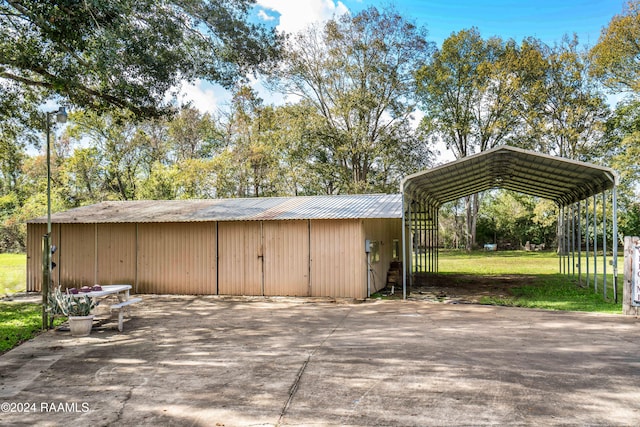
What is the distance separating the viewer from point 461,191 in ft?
57.2

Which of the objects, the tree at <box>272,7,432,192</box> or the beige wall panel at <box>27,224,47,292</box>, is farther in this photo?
the tree at <box>272,7,432,192</box>

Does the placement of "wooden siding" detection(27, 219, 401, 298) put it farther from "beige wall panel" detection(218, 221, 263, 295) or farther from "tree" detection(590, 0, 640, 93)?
"tree" detection(590, 0, 640, 93)

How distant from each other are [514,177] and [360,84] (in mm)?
15278

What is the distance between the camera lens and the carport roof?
10.8 meters

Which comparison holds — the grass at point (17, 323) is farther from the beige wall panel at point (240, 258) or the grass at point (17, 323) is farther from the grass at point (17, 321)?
the beige wall panel at point (240, 258)

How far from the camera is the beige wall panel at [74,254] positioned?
44.6ft

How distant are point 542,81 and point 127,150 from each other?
25.7 meters

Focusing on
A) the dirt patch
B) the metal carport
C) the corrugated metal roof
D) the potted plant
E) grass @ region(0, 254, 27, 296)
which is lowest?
the dirt patch

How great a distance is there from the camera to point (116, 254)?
13414 mm

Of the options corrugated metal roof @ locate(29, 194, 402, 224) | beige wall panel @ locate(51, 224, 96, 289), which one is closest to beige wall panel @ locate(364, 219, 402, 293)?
corrugated metal roof @ locate(29, 194, 402, 224)

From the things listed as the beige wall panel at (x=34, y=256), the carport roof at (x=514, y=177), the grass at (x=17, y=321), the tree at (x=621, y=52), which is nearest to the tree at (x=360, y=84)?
the tree at (x=621, y=52)

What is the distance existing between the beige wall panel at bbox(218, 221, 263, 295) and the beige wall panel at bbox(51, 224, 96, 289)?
398 centimetres

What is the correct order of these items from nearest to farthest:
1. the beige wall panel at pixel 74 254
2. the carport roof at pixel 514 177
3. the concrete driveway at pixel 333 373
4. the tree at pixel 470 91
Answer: the concrete driveway at pixel 333 373 → the carport roof at pixel 514 177 → the beige wall panel at pixel 74 254 → the tree at pixel 470 91

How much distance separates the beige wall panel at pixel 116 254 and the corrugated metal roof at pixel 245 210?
1.23 ft
